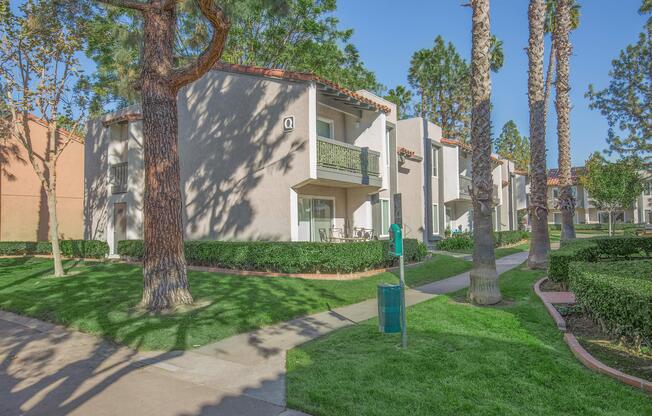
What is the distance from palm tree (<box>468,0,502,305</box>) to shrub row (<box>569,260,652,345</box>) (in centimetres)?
190

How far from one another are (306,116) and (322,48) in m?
18.9

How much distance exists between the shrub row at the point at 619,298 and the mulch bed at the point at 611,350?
0.60 ft

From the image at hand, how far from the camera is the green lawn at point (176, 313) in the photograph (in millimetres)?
8141

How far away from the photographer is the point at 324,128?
64.4 feet

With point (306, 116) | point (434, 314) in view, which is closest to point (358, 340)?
point (434, 314)

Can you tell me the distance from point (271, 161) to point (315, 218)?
10.8 ft

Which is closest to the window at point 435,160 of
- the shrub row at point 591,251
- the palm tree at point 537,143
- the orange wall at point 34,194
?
the palm tree at point 537,143

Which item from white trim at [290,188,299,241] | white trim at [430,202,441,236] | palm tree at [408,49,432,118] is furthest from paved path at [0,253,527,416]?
palm tree at [408,49,432,118]

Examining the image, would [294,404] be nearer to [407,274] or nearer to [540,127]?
[407,274]

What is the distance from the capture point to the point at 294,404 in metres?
4.89

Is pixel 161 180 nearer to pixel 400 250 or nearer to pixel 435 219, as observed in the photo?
pixel 400 250

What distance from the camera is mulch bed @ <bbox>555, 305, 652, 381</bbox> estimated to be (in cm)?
561

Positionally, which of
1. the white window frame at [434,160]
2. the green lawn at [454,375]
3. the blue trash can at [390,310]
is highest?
the white window frame at [434,160]

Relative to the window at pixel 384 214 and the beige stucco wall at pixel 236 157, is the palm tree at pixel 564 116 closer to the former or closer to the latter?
the window at pixel 384 214
